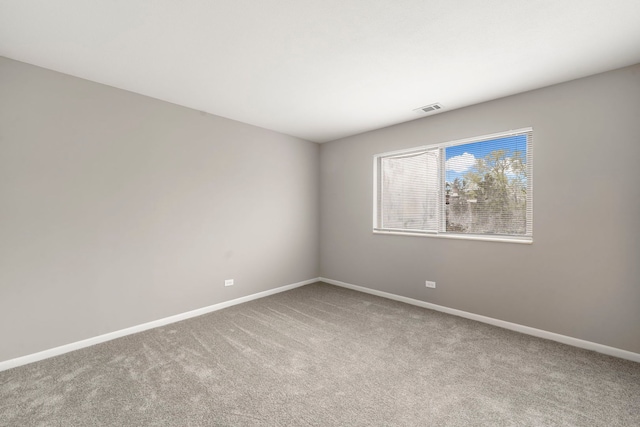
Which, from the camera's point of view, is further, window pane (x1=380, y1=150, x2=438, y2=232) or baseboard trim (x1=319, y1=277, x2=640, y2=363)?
window pane (x1=380, y1=150, x2=438, y2=232)

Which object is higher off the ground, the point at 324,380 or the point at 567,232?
the point at 567,232

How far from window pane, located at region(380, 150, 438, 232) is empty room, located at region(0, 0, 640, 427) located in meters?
0.05

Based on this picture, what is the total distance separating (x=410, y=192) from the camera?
407 cm

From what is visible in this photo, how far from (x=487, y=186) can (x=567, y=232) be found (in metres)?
0.90

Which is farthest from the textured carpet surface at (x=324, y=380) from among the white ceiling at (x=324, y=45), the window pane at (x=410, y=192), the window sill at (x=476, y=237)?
the white ceiling at (x=324, y=45)

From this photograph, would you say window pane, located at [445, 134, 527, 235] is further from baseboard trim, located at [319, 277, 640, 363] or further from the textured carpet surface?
the textured carpet surface

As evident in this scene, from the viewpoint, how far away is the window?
3.07m

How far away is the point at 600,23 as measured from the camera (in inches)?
73.9

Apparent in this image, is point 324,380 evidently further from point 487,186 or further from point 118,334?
point 487,186

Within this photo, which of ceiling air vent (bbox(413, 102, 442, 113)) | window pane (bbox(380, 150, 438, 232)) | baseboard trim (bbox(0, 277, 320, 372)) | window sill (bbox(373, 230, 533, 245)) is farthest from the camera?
window pane (bbox(380, 150, 438, 232))

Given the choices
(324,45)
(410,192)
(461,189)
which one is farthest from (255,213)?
(461,189)

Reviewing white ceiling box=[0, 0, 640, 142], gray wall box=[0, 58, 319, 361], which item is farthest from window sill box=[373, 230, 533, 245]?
gray wall box=[0, 58, 319, 361]

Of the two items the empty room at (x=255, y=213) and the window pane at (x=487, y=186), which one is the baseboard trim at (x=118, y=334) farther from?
the window pane at (x=487, y=186)

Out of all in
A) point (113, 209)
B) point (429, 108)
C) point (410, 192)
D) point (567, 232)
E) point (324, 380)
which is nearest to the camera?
point (324, 380)
